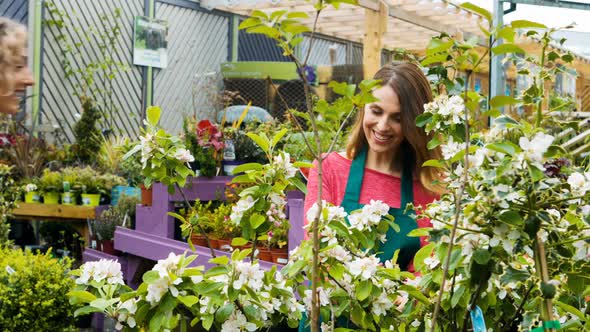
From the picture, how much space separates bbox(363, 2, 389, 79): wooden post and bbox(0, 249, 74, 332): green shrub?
4.66 meters

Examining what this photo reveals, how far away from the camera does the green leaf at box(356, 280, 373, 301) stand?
3.72 ft

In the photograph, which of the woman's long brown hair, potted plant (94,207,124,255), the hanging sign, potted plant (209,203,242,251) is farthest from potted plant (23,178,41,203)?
the woman's long brown hair

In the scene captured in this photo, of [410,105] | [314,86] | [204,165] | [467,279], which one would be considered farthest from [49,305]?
[314,86]

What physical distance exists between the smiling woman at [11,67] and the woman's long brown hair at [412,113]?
1230 millimetres

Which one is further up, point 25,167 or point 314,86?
point 314,86

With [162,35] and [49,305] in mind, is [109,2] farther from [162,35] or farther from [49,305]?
[49,305]

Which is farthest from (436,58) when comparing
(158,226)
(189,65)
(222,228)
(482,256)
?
(189,65)

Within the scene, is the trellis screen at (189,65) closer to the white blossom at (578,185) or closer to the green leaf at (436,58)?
the green leaf at (436,58)

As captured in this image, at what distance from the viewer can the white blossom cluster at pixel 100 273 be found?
1178mm

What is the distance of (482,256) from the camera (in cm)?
87

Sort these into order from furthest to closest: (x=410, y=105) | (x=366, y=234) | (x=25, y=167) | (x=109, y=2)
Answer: (x=109, y=2)
(x=25, y=167)
(x=410, y=105)
(x=366, y=234)

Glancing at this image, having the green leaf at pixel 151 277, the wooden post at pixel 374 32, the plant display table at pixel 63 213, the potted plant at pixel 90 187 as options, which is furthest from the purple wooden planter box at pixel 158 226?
the wooden post at pixel 374 32

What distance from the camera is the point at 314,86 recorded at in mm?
8703

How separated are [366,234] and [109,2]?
26.0ft
